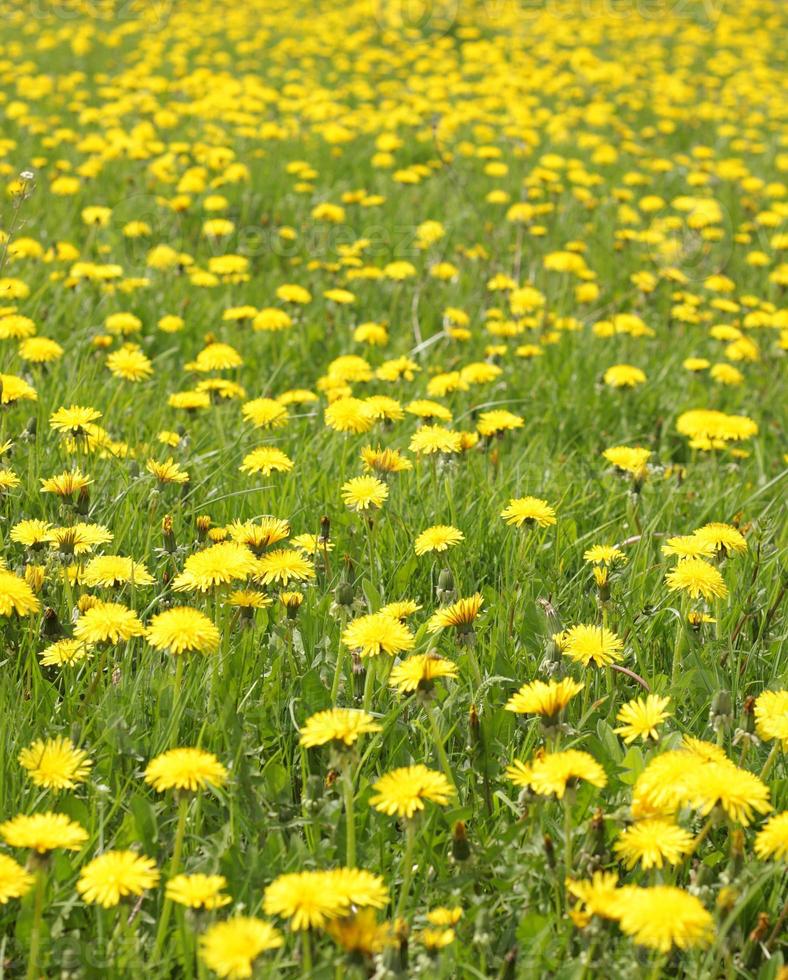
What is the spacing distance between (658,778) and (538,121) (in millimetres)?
6777

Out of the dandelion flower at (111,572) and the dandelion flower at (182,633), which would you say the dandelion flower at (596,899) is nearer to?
the dandelion flower at (182,633)

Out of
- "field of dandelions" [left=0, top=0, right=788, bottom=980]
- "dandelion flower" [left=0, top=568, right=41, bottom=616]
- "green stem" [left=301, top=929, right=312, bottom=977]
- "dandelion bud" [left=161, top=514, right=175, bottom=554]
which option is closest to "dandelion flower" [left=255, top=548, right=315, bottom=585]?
"field of dandelions" [left=0, top=0, right=788, bottom=980]

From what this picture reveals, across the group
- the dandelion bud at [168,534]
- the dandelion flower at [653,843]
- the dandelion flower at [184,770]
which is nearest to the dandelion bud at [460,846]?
the dandelion flower at [653,843]

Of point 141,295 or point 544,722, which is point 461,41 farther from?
point 544,722

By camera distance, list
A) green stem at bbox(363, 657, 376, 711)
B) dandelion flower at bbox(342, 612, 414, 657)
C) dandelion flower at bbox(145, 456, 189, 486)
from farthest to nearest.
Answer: dandelion flower at bbox(145, 456, 189, 486)
green stem at bbox(363, 657, 376, 711)
dandelion flower at bbox(342, 612, 414, 657)

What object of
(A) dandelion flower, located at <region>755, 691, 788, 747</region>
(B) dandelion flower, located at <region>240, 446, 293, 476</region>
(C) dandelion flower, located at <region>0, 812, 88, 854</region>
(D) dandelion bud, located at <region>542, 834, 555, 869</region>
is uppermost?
(C) dandelion flower, located at <region>0, 812, 88, 854</region>

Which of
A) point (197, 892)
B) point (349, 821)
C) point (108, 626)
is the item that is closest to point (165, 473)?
point (108, 626)

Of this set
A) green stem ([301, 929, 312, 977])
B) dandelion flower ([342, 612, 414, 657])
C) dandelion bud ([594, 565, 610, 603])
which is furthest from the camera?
dandelion bud ([594, 565, 610, 603])

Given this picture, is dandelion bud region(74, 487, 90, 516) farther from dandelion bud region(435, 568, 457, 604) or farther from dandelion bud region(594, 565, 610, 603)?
dandelion bud region(594, 565, 610, 603)

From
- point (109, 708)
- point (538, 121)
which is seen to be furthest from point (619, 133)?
point (109, 708)

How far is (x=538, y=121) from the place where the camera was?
7.59 m

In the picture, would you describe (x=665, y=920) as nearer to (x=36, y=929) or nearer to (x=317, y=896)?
(x=317, y=896)

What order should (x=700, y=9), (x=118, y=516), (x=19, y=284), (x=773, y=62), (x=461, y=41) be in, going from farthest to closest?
(x=700, y=9) < (x=773, y=62) < (x=461, y=41) < (x=19, y=284) < (x=118, y=516)

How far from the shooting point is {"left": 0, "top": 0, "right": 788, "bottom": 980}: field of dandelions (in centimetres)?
148
